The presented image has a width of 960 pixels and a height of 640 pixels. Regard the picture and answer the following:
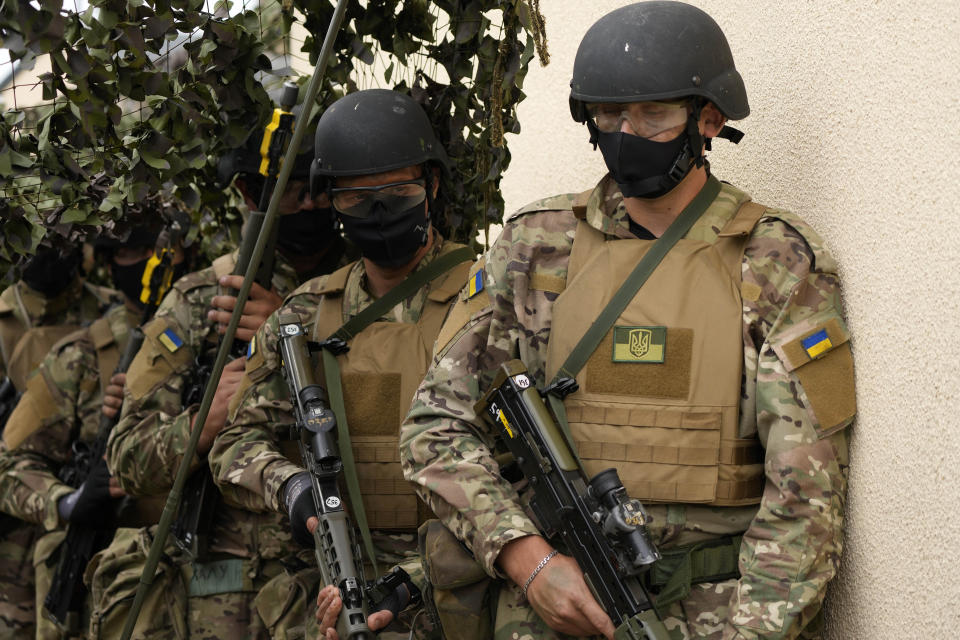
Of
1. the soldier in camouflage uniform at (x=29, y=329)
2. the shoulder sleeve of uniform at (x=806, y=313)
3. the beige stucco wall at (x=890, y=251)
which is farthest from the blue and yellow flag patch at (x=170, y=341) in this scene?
the shoulder sleeve of uniform at (x=806, y=313)

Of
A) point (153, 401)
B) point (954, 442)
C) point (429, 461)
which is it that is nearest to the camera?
point (954, 442)

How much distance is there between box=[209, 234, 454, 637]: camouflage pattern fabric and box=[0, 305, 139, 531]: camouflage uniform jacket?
1725mm

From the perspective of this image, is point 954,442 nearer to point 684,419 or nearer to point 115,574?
point 684,419

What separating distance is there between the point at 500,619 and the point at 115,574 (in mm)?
2331

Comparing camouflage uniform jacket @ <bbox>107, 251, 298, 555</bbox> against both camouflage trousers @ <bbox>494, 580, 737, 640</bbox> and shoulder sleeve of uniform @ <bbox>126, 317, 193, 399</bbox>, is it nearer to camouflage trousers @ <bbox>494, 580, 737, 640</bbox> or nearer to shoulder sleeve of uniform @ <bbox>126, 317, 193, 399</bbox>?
shoulder sleeve of uniform @ <bbox>126, 317, 193, 399</bbox>

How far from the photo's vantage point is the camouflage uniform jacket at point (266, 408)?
359 centimetres

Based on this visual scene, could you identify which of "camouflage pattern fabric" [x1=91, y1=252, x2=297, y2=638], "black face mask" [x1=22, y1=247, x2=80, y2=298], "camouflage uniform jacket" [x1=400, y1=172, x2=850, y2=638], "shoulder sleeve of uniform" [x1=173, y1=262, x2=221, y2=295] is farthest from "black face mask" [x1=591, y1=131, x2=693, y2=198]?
"black face mask" [x1=22, y1=247, x2=80, y2=298]

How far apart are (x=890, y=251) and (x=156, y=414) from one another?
8.96 feet

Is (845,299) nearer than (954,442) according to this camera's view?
No

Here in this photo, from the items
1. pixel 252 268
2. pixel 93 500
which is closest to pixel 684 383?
pixel 252 268

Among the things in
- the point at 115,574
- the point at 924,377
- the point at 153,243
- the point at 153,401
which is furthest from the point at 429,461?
the point at 153,243

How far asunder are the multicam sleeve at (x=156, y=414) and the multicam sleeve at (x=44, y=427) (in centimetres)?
99

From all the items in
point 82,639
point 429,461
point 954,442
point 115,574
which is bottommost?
point 82,639

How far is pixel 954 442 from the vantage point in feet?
7.00
